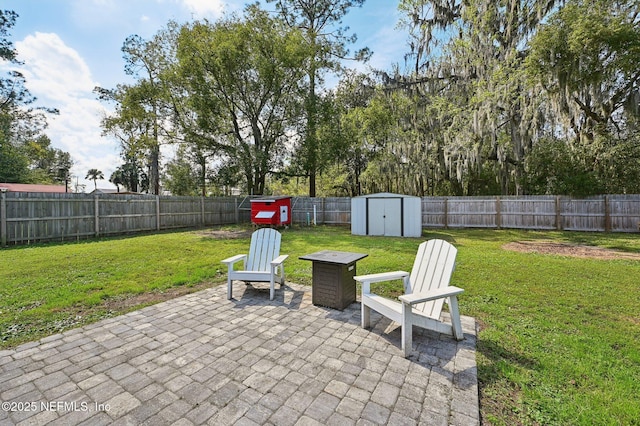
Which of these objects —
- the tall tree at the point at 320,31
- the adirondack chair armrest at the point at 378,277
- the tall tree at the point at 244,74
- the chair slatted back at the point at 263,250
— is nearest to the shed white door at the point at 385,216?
the tall tree at the point at 320,31

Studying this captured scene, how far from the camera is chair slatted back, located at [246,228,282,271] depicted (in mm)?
4129

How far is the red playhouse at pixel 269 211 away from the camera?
38.4 ft

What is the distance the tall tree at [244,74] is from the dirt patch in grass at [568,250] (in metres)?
10.6

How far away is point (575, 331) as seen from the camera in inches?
109

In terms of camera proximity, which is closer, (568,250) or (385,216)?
(568,250)

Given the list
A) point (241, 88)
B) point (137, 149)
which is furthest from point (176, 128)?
point (241, 88)

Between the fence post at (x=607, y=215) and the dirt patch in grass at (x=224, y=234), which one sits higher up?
the fence post at (x=607, y=215)

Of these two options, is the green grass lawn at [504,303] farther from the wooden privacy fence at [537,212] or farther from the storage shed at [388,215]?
the wooden privacy fence at [537,212]

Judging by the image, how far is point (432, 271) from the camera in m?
2.91

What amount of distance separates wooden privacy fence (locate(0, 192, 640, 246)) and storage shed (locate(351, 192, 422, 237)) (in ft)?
9.12

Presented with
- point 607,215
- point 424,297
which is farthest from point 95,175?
point 607,215

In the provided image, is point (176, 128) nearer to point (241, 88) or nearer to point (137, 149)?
point (137, 149)

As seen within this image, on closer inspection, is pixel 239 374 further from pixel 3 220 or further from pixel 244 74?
pixel 244 74

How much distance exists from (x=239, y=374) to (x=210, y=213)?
13.1 metres
